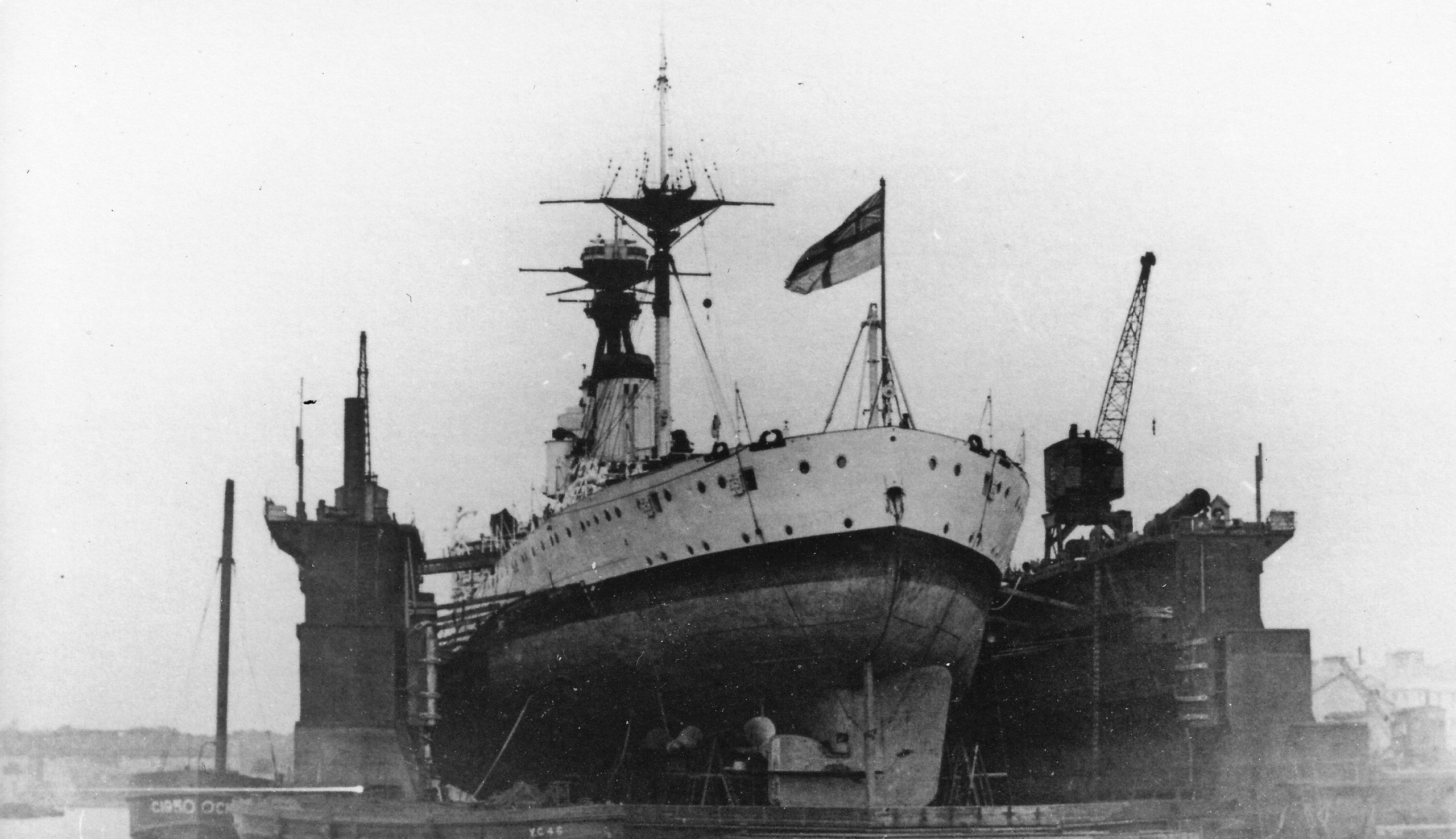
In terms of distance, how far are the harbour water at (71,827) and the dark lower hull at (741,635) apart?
3607cm

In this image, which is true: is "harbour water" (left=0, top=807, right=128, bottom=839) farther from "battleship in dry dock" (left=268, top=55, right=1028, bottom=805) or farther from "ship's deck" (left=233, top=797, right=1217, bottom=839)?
"ship's deck" (left=233, top=797, right=1217, bottom=839)

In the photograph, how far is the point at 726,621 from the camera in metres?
27.5

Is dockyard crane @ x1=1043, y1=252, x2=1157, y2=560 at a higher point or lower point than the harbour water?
higher

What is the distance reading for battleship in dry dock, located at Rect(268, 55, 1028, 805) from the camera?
88.0 feet

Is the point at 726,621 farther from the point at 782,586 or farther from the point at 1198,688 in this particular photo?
the point at 1198,688

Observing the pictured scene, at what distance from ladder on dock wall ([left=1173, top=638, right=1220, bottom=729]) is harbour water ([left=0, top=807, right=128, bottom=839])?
42603 mm

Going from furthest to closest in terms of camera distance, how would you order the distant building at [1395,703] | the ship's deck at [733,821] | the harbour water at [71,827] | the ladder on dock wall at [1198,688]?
the distant building at [1395,703]
the harbour water at [71,827]
the ladder on dock wall at [1198,688]
the ship's deck at [733,821]

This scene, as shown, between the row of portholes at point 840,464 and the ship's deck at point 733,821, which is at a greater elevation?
the row of portholes at point 840,464

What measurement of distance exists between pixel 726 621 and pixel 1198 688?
11269 millimetres

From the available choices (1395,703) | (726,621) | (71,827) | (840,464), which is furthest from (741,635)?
(1395,703)

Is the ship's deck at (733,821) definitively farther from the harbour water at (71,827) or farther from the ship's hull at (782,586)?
the harbour water at (71,827)

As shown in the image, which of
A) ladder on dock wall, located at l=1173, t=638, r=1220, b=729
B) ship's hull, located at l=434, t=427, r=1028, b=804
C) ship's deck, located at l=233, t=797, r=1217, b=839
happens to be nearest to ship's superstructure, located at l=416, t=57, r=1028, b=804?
ship's hull, located at l=434, t=427, r=1028, b=804

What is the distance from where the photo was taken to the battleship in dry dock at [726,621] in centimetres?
2681

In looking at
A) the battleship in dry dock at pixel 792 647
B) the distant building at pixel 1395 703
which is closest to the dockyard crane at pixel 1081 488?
the battleship in dry dock at pixel 792 647
